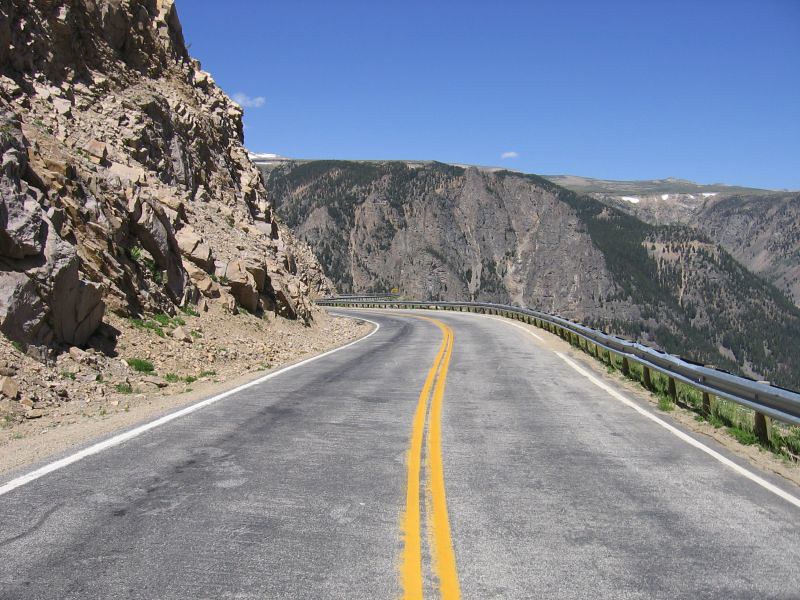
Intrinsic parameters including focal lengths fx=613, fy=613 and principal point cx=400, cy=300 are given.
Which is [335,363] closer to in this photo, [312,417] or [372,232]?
[312,417]

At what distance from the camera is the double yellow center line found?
146 inches

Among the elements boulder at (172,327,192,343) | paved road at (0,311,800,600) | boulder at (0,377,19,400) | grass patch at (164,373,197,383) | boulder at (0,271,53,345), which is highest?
boulder at (0,271,53,345)

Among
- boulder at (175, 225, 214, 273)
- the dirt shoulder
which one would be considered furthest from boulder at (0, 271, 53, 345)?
boulder at (175, 225, 214, 273)

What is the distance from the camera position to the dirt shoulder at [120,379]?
24.9 feet

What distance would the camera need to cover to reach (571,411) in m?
9.73

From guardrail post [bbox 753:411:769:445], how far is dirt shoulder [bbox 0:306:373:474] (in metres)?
8.12

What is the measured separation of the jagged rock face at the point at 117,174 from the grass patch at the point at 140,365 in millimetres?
967

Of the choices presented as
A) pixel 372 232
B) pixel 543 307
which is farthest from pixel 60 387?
pixel 543 307

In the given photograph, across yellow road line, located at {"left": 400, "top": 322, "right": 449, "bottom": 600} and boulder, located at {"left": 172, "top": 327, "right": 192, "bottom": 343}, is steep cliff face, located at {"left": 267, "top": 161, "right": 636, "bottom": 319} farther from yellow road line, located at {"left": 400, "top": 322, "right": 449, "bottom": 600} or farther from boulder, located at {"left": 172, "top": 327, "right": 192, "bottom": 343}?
yellow road line, located at {"left": 400, "top": 322, "right": 449, "bottom": 600}

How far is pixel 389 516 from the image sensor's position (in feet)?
15.7

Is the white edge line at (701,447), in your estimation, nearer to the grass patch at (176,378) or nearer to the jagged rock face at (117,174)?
the grass patch at (176,378)

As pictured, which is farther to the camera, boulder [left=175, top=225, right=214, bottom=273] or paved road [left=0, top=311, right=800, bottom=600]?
boulder [left=175, top=225, right=214, bottom=273]

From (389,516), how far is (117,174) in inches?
662

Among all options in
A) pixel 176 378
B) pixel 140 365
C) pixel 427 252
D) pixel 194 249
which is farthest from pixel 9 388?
pixel 427 252
